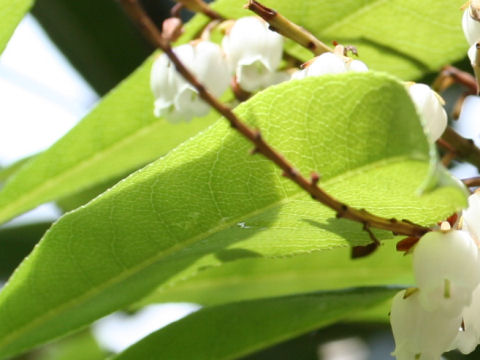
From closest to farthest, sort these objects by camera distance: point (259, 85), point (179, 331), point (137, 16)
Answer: point (137, 16) < point (179, 331) < point (259, 85)

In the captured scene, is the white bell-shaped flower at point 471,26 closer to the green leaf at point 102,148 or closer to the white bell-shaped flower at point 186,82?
the white bell-shaped flower at point 186,82

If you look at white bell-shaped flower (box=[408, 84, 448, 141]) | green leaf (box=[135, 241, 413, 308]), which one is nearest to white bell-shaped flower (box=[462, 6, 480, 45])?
white bell-shaped flower (box=[408, 84, 448, 141])

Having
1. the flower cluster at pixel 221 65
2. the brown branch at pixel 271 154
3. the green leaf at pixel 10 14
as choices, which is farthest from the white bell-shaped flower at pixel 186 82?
the brown branch at pixel 271 154

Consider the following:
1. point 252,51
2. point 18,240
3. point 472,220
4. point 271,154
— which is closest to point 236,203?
point 271,154

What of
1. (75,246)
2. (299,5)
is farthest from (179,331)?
(299,5)

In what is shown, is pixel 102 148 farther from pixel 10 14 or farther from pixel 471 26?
pixel 471 26

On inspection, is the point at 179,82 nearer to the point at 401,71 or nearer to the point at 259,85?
the point at 259,85
